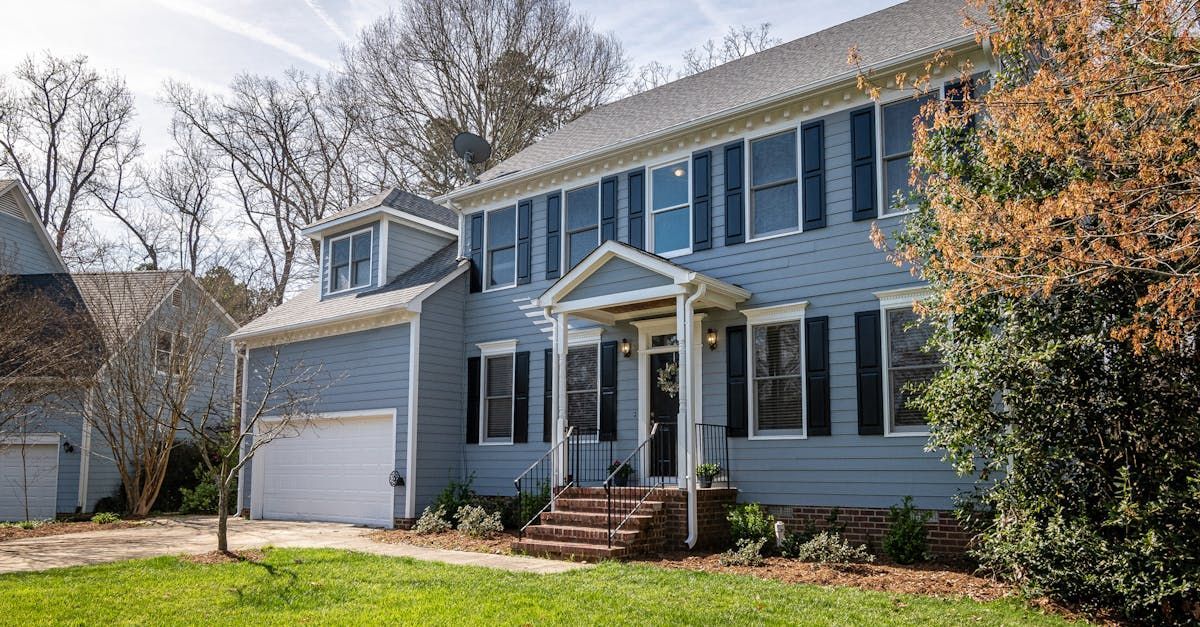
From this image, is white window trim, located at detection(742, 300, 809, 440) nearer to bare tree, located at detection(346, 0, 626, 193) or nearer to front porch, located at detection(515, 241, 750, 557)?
front porch, located at detection(515, 241, 750, 557)

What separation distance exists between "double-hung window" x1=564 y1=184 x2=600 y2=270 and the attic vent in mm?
15244

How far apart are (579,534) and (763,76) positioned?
24.5 ft

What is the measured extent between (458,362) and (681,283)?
5390mm

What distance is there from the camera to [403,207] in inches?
666

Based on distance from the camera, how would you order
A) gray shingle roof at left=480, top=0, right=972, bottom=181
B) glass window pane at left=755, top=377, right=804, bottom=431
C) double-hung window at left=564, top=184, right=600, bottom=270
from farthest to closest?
1. double-hung window at left=564, top=184, right=600, bottom=270
2. gray shingle roof at left=480, top=0, right=972, bottom=181
3. glass window pane at left=755, top=377, right=804, bottom=431

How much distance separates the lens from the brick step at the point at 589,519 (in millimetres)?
10634

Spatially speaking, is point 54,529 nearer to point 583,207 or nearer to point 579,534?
point 579,534

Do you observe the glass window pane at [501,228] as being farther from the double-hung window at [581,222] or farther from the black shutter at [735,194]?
the black shutter at [735,194]

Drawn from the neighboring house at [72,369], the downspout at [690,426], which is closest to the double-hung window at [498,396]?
the downspout at [690,426]

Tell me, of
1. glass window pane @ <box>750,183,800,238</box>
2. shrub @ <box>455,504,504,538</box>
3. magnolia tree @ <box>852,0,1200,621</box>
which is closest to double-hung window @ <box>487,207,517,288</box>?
shrub @ <box>455,504,504,538</box>

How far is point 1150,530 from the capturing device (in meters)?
6.71

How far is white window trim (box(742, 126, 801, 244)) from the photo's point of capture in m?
11.3

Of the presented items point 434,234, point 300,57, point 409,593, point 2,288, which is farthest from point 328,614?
point 300,57

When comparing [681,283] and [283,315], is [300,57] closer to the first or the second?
[283,315]
